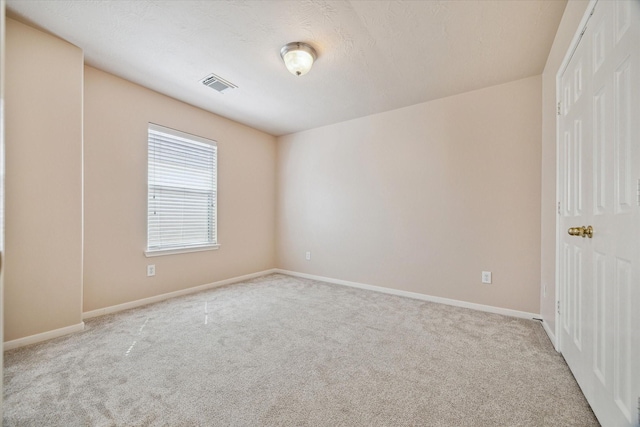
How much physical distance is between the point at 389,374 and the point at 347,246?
228 cm

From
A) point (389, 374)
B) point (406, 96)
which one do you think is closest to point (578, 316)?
point (389, 374)

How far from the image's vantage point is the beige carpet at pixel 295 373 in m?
1.42

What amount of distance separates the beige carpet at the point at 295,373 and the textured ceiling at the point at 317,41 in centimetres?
237

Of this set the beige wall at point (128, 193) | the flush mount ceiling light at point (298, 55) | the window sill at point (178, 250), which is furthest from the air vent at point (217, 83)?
the window sill at point (178, 250)

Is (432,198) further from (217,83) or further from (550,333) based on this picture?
(217,83)

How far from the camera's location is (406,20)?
6.57ft

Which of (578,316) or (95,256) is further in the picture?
(95,256)

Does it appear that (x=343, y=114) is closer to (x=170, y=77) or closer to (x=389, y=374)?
(x=170, y=77)

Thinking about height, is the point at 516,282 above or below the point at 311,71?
below

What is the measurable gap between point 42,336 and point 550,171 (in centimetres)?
430

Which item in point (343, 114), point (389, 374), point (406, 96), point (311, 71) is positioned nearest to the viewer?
point (389, 374)

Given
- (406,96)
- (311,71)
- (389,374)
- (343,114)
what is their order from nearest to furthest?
(389,374)
(311,71)
(406,96)
(343,114)

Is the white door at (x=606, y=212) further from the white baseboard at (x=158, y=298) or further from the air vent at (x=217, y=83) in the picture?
the white baseboard at (x=158, y=298)

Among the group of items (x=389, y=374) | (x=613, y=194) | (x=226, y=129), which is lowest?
(x=389, y=374)
